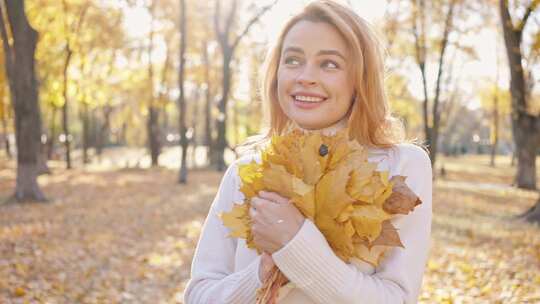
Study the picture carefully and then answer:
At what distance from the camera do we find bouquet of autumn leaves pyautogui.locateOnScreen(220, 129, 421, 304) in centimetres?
163

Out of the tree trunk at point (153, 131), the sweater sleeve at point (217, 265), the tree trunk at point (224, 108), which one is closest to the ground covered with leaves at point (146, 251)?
the sweater sleeve at point (217, 265)

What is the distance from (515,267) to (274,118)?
6.83 m

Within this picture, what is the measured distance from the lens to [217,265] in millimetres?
2139

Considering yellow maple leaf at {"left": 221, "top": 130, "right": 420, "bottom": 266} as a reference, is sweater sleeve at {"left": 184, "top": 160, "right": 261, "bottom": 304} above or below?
below

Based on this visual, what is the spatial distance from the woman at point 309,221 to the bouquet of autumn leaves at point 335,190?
0.05 metres

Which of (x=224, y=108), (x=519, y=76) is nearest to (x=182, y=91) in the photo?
(x=224, y=108)

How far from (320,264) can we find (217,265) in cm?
62

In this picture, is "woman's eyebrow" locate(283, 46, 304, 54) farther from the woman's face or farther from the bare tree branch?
the bare tree branch

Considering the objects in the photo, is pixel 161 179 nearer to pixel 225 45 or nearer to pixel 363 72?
pixel 225 45

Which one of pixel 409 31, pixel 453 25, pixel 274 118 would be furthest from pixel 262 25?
pixel 274 118

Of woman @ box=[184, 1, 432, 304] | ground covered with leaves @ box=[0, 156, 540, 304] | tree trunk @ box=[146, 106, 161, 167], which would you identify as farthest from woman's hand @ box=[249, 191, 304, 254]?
tree trunk @ box=[146, 106, 161, 167]

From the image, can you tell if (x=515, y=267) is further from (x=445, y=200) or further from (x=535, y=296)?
(x=445, y=200)

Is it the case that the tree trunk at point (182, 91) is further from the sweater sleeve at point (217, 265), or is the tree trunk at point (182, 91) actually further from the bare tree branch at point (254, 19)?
the sweater sleeve at point (217, 265)

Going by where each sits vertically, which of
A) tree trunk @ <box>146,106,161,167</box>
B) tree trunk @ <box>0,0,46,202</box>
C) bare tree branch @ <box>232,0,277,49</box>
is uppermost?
bare tree branch @ <box>232,0,277,49</box>
